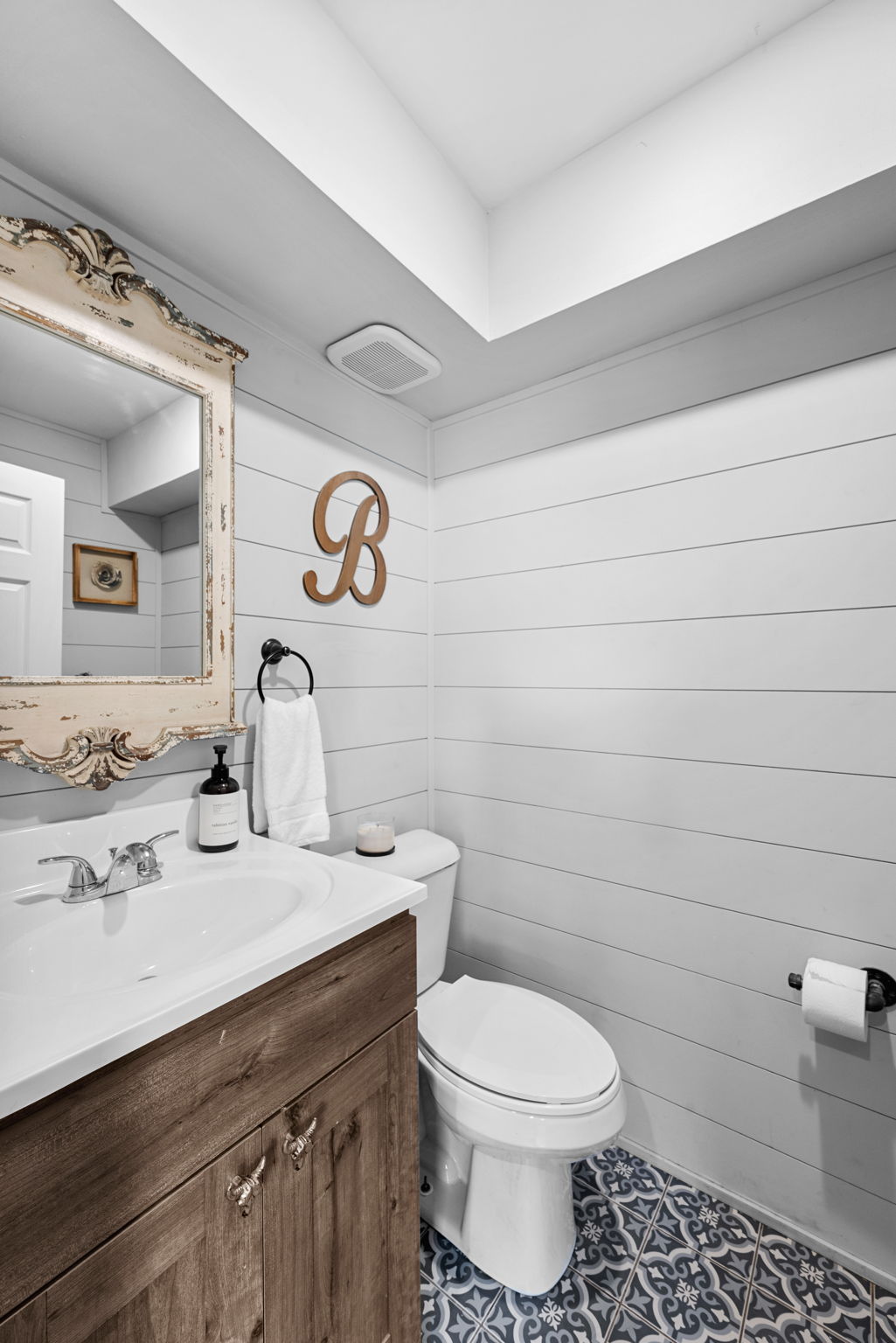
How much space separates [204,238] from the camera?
1231 mm

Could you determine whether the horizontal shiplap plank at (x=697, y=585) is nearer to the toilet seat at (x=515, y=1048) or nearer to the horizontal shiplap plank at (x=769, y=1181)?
the toilet seat at (x=515, y=1048)

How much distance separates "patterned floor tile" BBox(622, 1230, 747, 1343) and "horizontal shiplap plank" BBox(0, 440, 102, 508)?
1.91 meters

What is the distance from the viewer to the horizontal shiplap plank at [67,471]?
1.05 meters

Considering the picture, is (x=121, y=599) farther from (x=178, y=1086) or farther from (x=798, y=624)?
(x=798, y=624)

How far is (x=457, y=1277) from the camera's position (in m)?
1.29

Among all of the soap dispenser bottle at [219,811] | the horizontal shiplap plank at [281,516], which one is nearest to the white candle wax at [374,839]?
the soap dispenser bottle at [219,811]

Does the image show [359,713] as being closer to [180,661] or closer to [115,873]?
[180,661]

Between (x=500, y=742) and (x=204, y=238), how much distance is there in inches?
55.7

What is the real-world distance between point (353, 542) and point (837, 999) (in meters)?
1.54

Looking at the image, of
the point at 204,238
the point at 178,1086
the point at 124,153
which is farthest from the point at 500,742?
the point at 124,153

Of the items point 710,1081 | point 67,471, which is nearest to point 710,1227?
point 710,1081

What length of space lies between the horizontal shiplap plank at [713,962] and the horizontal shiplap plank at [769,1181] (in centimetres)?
20

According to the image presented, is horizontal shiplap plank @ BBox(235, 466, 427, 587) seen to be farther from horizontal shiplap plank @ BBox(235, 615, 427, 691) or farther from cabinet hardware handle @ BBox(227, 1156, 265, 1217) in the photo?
cabinet hardware handle @ BBox(227, 1156, 265, 1217)

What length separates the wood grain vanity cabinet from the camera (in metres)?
0.60
